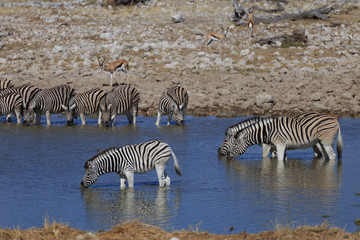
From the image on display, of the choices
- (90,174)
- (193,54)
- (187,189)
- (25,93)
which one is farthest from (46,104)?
(187,189)

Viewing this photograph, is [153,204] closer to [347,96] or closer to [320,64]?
[347,96]

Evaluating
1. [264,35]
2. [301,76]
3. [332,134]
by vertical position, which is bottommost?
[332,134]

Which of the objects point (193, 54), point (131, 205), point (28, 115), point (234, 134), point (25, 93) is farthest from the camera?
point (193, 54)

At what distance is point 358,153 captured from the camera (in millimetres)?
17172

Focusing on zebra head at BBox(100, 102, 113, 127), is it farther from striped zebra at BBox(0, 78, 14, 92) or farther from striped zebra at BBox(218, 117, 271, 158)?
striped zebra at BBox(218, 117, 271, 158)

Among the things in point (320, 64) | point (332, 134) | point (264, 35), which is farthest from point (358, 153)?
point (264, 35)

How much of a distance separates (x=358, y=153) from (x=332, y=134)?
5.87 ft

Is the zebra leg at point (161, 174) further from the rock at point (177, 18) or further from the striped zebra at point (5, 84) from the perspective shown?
the rock at point (177, 18)

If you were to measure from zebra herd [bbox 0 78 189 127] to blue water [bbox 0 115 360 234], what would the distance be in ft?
6.37

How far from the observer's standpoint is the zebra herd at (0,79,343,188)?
512 inches

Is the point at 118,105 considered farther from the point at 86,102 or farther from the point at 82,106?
the point at 82,106

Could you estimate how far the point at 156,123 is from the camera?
21891 mm

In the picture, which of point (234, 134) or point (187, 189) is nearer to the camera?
point (187, 189)

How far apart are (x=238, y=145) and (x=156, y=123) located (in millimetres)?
5912
